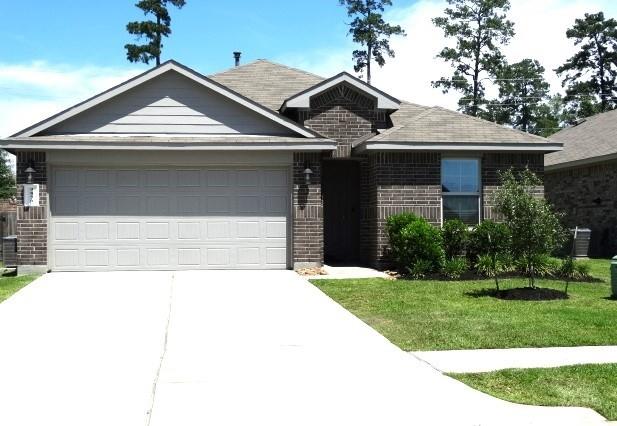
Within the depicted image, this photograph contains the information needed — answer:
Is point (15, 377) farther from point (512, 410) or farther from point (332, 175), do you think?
point (332, 175)

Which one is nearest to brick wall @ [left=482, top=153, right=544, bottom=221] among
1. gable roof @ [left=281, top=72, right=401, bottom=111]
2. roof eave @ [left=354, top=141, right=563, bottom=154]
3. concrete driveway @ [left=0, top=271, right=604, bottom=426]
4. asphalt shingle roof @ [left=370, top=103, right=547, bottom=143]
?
roof eave @ [left=354, top=141, right=563, bottom=154]

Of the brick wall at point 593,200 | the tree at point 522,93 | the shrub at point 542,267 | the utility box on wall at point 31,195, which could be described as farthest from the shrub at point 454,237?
the tree at point 522,93

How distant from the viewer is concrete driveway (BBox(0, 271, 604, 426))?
5398 mm

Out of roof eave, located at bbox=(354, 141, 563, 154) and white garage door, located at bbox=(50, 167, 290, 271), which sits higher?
roof eave, located at bbox=(354, 141, 563, 154)

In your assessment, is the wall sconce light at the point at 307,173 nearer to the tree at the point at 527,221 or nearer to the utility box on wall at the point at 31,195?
the tree at the point at 527,221

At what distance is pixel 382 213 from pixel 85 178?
6890mm

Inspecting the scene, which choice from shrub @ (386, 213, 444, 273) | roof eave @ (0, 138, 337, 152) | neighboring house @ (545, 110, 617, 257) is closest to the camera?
shrub @ (386, 213, 444, 273)

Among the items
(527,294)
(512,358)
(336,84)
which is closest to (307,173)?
(336,84)

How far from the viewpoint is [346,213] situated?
1833 cm

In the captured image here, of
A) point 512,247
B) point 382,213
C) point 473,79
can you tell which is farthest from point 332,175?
point 473,79

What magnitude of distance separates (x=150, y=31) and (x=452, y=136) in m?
27.9

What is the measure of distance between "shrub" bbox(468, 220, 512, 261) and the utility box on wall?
9.72 m

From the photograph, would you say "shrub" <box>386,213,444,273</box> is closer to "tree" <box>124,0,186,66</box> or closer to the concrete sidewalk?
the concrete sidewalk

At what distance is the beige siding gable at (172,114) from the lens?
51.0 feet
